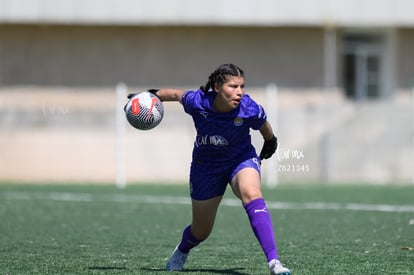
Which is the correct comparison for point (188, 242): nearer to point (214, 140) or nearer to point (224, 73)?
point (214, 140)

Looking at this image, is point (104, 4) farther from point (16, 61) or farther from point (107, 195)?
point (107, 195)

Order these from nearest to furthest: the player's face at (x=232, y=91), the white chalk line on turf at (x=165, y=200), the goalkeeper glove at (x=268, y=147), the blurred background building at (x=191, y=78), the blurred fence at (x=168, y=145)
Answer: the player's face at (x=232, y=91) → the goalkeeper glove at (x=268, y=147) → the white chalk line on turf at (x=165, y=200) → the blurred fence at (x=168, y=145) → the blurred background building at (x=191, y=78)

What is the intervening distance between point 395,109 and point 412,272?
1674 cm

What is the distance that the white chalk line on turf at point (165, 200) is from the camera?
14922 mm

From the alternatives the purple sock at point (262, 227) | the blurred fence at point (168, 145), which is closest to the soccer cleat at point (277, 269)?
the purple sock at point (262, 227)

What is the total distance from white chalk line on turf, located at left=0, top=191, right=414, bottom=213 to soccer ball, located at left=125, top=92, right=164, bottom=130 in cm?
701

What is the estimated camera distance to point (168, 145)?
2391 cm

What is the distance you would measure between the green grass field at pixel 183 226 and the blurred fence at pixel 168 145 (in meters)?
4.25

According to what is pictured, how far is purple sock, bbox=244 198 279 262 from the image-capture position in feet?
22.5

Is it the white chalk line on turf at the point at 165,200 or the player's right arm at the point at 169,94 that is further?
the white chalk line on turf at the point at 165,200

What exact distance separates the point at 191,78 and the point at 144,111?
18.6 m

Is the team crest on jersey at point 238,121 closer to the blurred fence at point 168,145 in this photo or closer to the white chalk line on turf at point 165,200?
the white chalk line on turf at point 165,200

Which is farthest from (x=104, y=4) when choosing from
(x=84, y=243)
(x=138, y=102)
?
(x=138, y=102)

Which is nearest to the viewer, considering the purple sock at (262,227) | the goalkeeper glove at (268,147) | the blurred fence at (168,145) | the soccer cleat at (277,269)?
the soccer cleat at (277,269)
